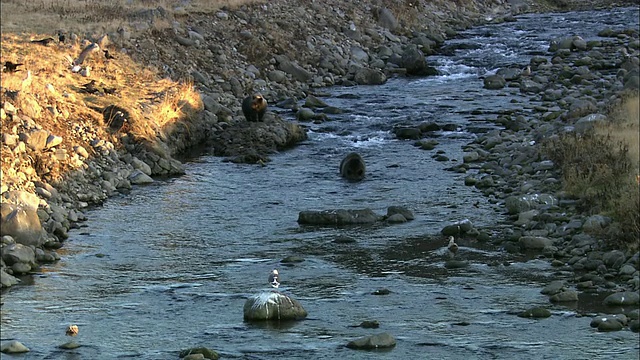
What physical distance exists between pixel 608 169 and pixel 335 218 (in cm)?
505

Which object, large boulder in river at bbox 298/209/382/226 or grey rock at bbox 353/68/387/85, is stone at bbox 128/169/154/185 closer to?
large boulder in river at bbox 298/209/382/226

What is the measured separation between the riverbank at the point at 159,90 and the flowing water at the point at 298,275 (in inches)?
26.3

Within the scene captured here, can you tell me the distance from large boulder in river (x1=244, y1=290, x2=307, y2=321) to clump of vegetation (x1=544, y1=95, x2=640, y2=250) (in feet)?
17.9

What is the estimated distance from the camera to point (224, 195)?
21.7 m

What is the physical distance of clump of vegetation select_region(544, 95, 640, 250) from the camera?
1744 cm

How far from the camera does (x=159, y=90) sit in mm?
27203

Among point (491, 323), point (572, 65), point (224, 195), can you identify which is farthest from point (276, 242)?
point (572, 65)

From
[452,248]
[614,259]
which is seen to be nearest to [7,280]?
[452,248]

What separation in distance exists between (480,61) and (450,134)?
34.6ft

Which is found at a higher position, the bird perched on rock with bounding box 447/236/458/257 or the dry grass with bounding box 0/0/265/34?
the dry grass with bounding box 0/0/265/34

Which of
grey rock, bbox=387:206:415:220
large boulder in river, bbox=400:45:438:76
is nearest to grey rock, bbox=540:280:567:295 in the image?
grey rock, bbox=387:206:415:220

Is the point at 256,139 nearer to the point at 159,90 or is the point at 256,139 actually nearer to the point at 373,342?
the point at 159,90

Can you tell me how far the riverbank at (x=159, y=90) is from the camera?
20344 mm

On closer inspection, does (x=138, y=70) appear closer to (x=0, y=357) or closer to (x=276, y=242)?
(x=276, y=242)
